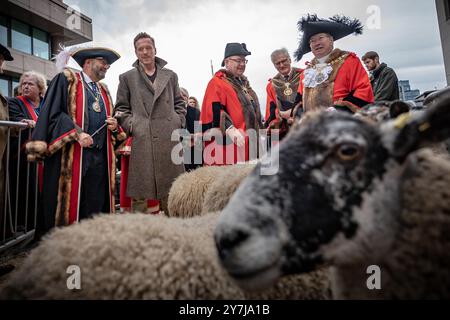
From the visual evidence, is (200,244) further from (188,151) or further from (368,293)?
(188,151)

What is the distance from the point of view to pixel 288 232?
108cm

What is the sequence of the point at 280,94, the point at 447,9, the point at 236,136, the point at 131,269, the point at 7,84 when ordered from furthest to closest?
the point at 7,84, the point at 447,9, the point at 280,94, the point at 236,136, the point at 131,269

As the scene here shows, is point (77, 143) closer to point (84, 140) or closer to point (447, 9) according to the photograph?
point (84, 140)

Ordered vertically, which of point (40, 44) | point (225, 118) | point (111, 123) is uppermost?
point (40, 44)

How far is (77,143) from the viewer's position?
3.47m

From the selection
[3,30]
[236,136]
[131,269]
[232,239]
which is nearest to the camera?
[232,239]

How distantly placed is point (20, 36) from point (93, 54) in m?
19.9

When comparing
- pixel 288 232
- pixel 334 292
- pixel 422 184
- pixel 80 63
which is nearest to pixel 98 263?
pixel 288 232

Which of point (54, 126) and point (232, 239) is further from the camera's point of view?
point (54, 126)

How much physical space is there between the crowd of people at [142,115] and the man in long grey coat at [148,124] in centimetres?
1

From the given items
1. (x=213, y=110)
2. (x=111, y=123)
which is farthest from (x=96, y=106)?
(x=213, y=110)

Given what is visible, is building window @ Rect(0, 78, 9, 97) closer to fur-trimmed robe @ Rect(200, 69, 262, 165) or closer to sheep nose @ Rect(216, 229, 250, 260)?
fur-trimmed robe @ Rect(200, 69, 262, 165)

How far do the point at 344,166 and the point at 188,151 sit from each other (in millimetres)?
4244

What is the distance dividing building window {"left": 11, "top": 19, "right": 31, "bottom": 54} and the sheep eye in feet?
74.8
